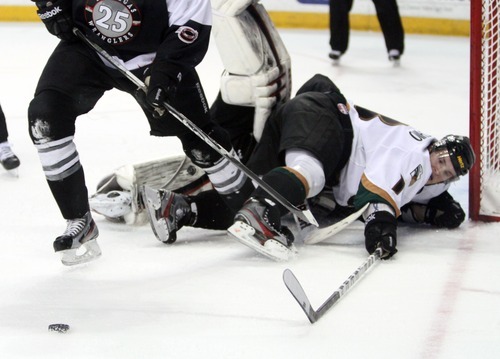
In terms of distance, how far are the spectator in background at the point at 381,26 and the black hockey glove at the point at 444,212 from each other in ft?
9.18

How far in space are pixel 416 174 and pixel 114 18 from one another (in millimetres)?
993

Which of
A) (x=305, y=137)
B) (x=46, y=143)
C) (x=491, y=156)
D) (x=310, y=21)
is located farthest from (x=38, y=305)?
(x=310, y=21)

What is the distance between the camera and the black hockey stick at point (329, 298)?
229cm

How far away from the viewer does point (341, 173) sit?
10.3 feet

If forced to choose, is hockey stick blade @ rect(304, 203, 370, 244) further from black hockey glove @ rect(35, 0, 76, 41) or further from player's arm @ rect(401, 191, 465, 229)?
black hockey glove @ rect(35, 0, 76, 41)

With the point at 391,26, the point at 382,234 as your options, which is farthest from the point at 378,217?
the point at 391,26

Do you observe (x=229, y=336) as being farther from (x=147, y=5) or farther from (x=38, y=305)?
(x=147, y=5)

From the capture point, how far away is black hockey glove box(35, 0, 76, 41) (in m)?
2.62

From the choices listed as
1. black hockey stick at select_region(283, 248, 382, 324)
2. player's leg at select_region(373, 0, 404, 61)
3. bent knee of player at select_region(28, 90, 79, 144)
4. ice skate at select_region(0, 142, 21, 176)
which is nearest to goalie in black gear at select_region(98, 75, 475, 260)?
black hockey stick at select_region(283, 248, 382, 324)

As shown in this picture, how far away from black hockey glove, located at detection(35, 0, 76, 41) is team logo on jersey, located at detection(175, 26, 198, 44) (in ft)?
0.95

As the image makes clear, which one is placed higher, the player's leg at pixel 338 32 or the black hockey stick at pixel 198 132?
the black hockey stick at pixel 198 132

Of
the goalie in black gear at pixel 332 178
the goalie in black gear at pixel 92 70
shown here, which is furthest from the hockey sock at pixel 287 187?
the goalie in black gear at pixel 92 70

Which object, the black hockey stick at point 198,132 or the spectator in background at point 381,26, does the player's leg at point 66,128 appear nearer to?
the black hockey stick at point 198,132

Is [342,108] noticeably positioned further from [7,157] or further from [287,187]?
[7,157]
